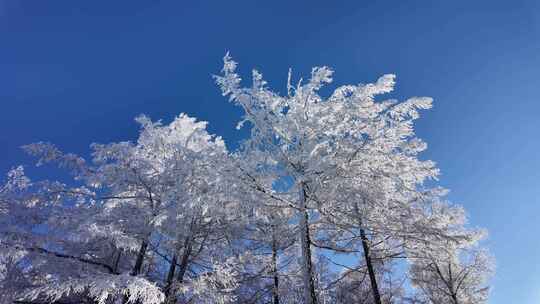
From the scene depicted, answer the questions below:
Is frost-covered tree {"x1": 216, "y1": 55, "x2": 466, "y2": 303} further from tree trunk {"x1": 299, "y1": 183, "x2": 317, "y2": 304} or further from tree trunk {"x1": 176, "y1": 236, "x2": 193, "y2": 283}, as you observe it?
tree trunk {"x1": 176, "y1": 236, "x2": 193, "y2": 283}

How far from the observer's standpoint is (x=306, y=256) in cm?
713

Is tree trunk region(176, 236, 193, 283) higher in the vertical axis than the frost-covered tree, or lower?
lower

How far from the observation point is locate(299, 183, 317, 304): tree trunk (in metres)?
6.66

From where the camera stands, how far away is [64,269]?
742 cm

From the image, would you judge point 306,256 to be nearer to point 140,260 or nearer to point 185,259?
point 185,259

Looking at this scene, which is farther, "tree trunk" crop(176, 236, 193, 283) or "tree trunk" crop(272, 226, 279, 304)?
"tree trunk" crop(272, 226, 279, 304)

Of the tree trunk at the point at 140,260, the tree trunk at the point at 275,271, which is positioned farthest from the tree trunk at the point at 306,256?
the tree trunk at the point at 140,260

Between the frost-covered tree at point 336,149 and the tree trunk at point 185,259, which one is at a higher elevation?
the frost-covered tree at point 336,149

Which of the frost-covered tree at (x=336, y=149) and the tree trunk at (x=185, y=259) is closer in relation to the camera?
the frost-covered tree at (x=336, y=149)

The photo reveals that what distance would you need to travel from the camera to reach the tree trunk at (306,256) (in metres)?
6.66

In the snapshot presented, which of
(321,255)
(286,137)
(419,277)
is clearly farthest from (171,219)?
(419,277)

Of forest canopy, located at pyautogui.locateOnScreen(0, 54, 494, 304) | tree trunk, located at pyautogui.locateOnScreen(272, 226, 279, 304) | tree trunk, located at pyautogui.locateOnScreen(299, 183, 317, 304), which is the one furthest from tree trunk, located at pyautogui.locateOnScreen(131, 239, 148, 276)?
tree trunk, located at pyautogui.locateOnScreen(299, 183, 317, 304)

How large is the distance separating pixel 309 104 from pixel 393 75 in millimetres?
2179

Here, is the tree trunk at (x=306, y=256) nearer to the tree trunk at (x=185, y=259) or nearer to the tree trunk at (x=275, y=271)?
the tree trunk at (x=275, y=271)
